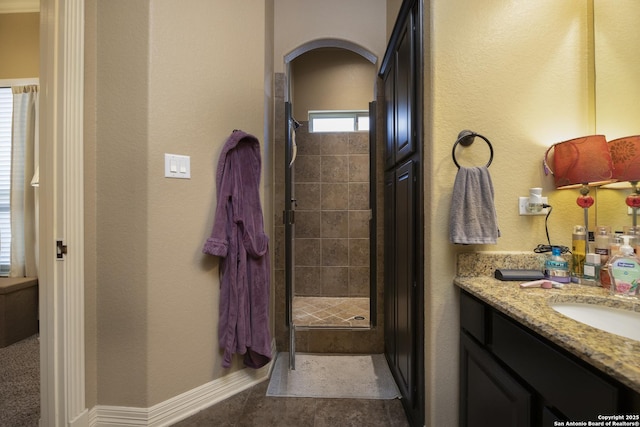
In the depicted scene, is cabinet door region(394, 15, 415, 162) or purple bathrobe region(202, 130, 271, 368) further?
purple bathrobe region(202, 130, 271, 368)

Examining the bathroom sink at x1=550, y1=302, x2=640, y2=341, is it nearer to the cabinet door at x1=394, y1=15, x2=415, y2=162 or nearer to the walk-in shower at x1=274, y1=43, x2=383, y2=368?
the cabinet door at x1=394, y1=15, x2=415, y2=162

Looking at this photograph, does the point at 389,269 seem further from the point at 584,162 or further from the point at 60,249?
the point at 60,249

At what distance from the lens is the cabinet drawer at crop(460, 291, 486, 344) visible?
99 cm

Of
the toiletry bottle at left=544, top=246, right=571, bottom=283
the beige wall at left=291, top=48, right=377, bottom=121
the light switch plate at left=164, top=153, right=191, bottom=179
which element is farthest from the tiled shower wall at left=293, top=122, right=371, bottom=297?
the toiletry bottle at left=544, top=246, right=571, bottom=283

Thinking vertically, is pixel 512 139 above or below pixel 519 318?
above

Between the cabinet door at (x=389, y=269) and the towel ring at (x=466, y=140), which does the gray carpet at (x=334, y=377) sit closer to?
the cabinet door at (x=389, y=269)

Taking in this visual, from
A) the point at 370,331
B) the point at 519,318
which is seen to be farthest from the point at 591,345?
the point at 370,331

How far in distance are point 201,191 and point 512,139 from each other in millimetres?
1629

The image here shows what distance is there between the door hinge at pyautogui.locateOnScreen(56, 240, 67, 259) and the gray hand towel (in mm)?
1776

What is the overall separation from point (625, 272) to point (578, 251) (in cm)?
22

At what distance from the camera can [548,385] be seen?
2.25ft

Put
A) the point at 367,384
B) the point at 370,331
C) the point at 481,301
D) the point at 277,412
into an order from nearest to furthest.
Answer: the point at 481,301
the point at 277,412
the point at 367,384
the point at 370,331

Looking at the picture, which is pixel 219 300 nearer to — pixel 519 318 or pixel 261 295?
pixel 261 295

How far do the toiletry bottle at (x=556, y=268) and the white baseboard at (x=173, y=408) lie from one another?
1.78 metres
